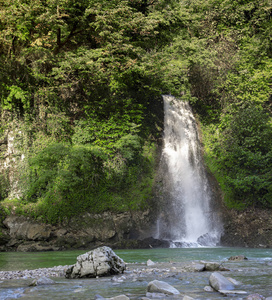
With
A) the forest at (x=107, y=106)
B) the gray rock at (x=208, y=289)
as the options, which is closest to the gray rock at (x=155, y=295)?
the gray rock at (x=208, y=289)

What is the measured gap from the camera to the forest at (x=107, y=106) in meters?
14.8

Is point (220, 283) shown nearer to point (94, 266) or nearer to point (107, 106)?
point (94, 266)

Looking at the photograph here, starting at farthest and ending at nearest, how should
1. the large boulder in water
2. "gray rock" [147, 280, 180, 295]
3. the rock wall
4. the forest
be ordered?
the forest
the rock wall
the large boulder in water
"gray rock" [147, 280, 180, 295]

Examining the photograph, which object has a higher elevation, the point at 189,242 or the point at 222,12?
the point at 222,12

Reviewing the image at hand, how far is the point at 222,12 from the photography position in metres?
21.6

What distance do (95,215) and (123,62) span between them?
7.20 m

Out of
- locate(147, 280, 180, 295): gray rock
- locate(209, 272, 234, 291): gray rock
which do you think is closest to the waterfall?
locate(209, 272, 234, 291): gray rock

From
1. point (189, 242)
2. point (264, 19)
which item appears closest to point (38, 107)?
point (189, 242)

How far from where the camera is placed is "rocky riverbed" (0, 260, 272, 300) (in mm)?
3725

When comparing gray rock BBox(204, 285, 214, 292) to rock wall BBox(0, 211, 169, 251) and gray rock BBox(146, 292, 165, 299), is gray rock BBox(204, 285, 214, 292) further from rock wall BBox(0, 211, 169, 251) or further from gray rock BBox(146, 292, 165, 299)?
rock wall BBox(0, 211, 169, 251)

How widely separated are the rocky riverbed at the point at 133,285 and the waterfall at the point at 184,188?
330 inches

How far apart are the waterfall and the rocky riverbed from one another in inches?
330

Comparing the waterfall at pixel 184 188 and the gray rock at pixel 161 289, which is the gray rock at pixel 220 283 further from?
the waterfall at pixel 184 188

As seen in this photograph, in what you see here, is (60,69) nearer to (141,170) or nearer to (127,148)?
(127,148)
